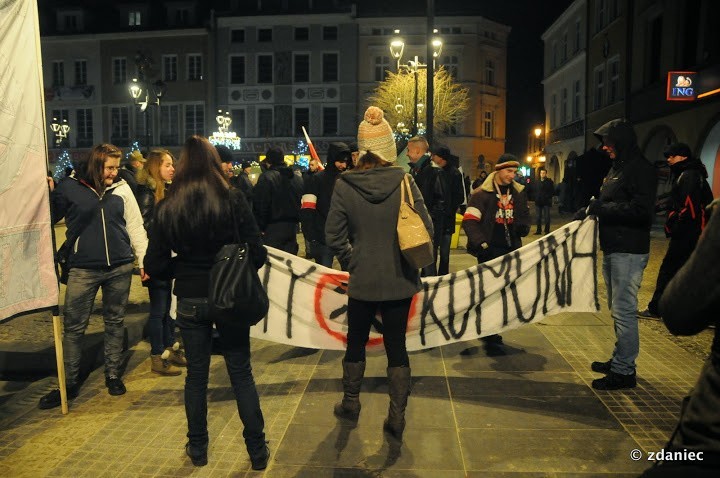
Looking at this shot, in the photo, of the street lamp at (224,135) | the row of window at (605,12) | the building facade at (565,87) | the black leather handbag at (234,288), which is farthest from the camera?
the street lamp at (224,135)

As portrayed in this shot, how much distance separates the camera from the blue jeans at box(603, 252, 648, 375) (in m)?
5.04

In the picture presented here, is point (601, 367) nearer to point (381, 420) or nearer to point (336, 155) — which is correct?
point (381, 420)

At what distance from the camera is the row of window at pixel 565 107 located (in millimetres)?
36094

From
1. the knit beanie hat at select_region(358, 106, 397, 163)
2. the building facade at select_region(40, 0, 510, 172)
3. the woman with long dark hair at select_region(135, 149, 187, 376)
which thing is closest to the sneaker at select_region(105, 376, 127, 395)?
the woman with long dark hair at select_region(135, 149, 187, 376)

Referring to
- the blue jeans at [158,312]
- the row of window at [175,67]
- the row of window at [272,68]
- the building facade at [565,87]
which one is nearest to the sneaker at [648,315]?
the blue jeans at [158,312]

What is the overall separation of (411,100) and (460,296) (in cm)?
3458

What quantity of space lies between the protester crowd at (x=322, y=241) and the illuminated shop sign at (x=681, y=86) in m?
12.5

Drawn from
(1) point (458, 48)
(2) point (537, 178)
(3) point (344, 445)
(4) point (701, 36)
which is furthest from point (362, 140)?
(1) point (458, 48)

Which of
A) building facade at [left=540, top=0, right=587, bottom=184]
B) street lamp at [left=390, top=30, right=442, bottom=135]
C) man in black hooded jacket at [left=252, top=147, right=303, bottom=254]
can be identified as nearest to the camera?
man in black hooded jacket at [left=252, top=147, right=303, bottom=254]

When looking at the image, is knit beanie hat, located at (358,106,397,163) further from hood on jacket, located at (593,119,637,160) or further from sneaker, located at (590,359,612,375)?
sneaker, located at (590,359,612,375)

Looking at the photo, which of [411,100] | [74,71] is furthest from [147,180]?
[74,71]

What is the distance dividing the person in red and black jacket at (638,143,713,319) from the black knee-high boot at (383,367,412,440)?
4.38 meters

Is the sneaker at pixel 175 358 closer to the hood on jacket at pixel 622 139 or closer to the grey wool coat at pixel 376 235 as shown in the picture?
the grey wool coat at pixel 376 235

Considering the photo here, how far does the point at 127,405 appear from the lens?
196 inches
